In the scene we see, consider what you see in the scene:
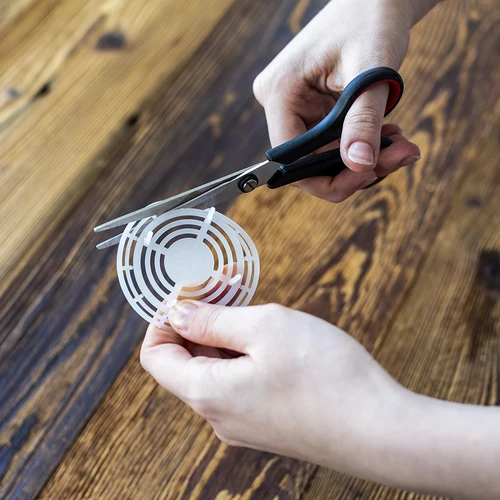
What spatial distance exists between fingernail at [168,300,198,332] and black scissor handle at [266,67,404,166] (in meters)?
0.18

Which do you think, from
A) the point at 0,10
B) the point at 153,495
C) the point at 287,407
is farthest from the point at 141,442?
the point at 0,10

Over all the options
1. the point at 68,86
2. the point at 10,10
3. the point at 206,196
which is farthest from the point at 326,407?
the point at 10,10

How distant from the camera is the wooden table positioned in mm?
713

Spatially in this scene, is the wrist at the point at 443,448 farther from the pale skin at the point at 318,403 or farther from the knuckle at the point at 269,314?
the knuckle at the point at 269,314

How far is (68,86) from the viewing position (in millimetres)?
973

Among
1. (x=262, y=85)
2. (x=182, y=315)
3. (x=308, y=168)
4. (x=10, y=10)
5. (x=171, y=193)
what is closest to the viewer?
(x=182, y=315)

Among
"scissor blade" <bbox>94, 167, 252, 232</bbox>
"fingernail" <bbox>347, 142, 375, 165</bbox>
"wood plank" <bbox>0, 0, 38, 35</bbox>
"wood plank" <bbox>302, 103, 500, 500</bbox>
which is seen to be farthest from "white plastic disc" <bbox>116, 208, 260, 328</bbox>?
"wood plank" <bbox>0, 0, 38, 35</bbox>

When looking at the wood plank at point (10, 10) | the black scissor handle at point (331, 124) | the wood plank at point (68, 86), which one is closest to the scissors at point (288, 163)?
the black scissor handle at point (331, 124)

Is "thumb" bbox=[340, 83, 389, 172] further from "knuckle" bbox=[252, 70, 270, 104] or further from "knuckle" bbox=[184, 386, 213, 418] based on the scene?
"knuckle" bbox=[184, 386, 213, 418]

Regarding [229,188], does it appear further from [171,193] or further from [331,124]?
[171,193]

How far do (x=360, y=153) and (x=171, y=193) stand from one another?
360 mm

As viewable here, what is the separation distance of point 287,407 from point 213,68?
0.68 meters

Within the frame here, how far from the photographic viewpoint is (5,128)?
3.05 feet

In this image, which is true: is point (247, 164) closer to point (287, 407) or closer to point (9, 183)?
point (9, 183)
